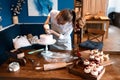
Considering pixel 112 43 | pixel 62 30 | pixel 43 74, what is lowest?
pixel 112 43

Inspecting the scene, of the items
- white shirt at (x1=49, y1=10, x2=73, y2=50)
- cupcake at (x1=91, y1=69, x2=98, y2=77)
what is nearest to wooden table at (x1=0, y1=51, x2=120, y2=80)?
cupcake at (x1=91, y1=69, x2=98, y2=77)

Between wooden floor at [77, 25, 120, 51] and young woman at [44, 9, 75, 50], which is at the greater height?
young woman at [44, 9, 75, 50]

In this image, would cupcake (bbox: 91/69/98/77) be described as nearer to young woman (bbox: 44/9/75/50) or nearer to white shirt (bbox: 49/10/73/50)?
young woman (bbox: 44/9/75/50)

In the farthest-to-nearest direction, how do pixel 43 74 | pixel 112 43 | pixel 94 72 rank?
pixel 112 43
pixel 43 74
pixel 94 72

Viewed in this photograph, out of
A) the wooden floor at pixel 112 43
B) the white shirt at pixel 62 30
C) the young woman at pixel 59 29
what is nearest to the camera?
the young woman at pixel 59 29

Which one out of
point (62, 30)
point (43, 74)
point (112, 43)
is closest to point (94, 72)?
point (43, 74)

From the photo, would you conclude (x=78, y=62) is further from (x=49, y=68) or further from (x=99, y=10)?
(x=99, y=10)

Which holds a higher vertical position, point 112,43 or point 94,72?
point 94,72

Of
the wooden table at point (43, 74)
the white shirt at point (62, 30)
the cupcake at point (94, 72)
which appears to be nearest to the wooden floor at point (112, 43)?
the white shirt at point (62, 30)

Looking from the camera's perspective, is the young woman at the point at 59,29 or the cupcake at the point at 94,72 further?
the young woman at the point at 59,29

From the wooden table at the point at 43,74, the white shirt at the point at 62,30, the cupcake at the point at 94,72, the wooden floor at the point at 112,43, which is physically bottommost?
the wooden floor at the point at 112,43

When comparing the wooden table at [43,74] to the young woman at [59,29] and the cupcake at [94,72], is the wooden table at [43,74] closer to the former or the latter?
the cupcake at [94,72]

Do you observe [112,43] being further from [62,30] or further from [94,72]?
[94,72]

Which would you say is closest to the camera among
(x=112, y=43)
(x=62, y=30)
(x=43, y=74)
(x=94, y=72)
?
(x=94, y=72)
